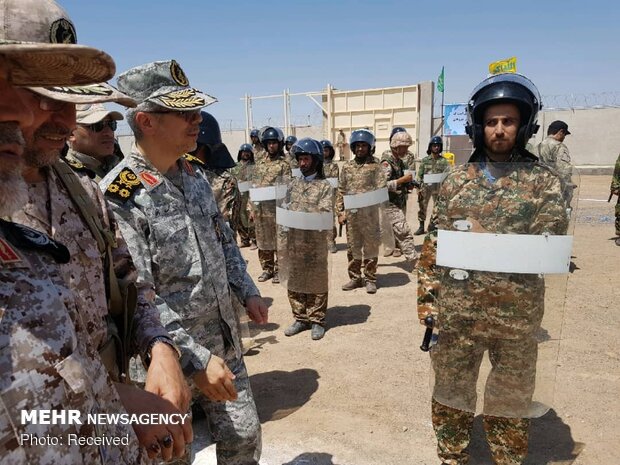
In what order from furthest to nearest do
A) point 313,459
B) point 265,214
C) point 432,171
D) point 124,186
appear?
point 432,171 < point 265,214 < point 313,459 < point 124,186

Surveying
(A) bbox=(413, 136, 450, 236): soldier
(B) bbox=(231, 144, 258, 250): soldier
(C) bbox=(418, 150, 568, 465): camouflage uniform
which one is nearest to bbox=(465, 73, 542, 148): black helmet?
(C) bbox=(418, 150, 568, 465): camouflage uniform

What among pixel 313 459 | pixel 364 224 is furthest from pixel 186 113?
pixel 364 224

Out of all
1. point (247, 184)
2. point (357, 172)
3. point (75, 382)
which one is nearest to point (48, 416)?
point (75, 382)

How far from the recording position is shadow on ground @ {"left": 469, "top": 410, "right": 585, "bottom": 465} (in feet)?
9.71

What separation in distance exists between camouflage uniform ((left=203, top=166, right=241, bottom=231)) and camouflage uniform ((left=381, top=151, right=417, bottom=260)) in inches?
108

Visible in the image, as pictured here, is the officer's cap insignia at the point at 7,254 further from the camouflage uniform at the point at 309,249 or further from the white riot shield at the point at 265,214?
the white riot shield at the point at 265,214

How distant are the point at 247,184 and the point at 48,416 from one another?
26.8 feet

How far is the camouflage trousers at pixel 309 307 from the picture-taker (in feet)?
17.1

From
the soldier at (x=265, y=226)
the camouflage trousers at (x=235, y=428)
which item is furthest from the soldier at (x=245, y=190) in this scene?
the camouflage trousers at (x=235, y=428)

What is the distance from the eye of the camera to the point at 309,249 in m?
5.08

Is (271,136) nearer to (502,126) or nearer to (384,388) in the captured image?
(384,388)

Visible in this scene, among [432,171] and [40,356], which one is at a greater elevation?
[432,171]

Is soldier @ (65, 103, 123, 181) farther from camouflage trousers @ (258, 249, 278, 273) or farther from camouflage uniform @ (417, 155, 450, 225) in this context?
camouflage uniform @ (417, 155, 450, 225)

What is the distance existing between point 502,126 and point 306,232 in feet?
9.42
